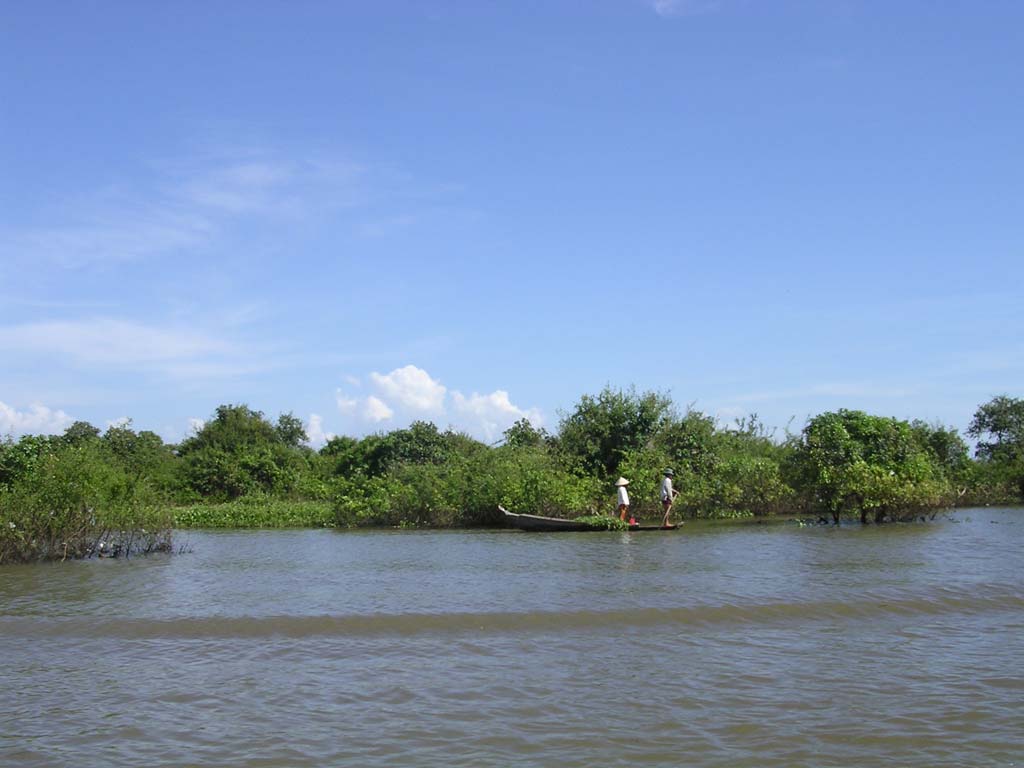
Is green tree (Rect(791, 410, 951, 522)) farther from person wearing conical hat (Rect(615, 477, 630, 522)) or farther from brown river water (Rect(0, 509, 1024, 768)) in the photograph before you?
brown river water (Rect(0, 509, 1024, 768))

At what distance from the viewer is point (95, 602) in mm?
13031

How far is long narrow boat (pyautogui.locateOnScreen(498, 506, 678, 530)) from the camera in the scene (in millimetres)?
22952

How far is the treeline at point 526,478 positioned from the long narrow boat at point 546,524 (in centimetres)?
63

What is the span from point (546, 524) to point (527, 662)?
14.8 m

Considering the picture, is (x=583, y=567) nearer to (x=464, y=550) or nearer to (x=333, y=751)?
(x=464, y=550)

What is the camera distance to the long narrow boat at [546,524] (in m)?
23.0

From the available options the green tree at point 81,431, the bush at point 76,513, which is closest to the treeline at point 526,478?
the bush at point 76,513

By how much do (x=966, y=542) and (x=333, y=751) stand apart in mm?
15449

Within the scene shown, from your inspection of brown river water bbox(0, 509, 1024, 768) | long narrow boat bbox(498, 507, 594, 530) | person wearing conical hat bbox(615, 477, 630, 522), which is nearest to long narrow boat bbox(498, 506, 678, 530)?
long narrow boat bbox(498, 507, 594, 530)

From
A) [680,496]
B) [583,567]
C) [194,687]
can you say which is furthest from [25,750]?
[680,496]

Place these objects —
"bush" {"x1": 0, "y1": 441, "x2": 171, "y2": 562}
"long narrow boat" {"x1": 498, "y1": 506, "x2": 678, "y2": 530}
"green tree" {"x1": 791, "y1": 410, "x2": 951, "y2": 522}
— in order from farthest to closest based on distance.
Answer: "long narrow boat" {"x1": 498, "y1": 506, "x2": 678, "y2": 530} < "green tree" {"x1": 791, "y1": 410, "x2": 951, "y2": 522} < "bush" {"x1": 0, "y1": 441, "x2": 171, "y2": 562}

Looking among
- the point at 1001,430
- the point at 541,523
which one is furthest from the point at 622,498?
the point at 1001,430

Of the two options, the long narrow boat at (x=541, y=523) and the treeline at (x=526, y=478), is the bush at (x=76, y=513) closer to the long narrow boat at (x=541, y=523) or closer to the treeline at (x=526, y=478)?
the treeline at (x=526, y=478)

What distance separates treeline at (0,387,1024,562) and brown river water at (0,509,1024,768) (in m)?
1.84
